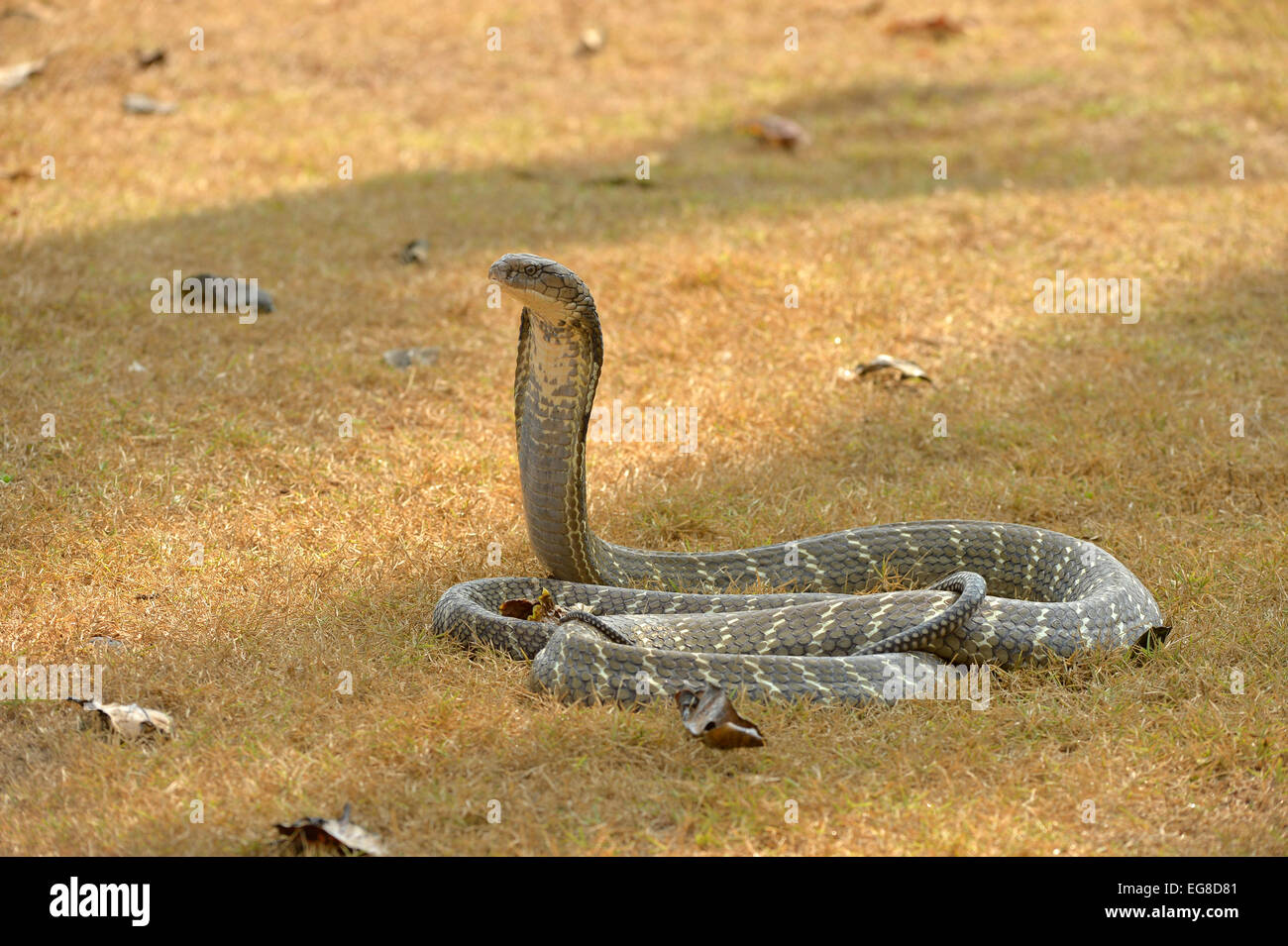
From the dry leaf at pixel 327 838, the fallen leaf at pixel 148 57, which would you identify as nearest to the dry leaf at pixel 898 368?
the dry leaf at pixel 327 838

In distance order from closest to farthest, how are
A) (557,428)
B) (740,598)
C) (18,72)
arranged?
(557,428) → (740,598) → (18,72)

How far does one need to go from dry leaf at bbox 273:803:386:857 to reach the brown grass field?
0.10 metres

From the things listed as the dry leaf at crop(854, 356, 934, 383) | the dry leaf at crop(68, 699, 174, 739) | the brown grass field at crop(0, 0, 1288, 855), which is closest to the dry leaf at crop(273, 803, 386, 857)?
the brown grass field at crop(0, 0, 1288, 855)

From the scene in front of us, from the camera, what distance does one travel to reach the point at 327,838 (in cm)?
377

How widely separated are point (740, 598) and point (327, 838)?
2.26 metres

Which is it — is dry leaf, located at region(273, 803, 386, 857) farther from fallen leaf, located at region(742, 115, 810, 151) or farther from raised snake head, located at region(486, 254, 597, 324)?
fallen leaf, located at region(742, 115, 810, 151)

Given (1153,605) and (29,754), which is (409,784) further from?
(1153,605)

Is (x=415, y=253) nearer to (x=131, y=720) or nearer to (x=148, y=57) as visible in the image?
(x=148, y=57)

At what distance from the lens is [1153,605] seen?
5324 millimetres

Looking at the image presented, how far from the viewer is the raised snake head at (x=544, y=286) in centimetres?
489

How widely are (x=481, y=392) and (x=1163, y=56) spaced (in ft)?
41.1

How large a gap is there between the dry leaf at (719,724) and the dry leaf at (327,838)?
1.16 m

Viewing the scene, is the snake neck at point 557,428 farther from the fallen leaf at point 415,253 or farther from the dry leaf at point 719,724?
the fallen leaf at point 415,253

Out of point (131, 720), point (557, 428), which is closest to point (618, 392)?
point (557, 428)
